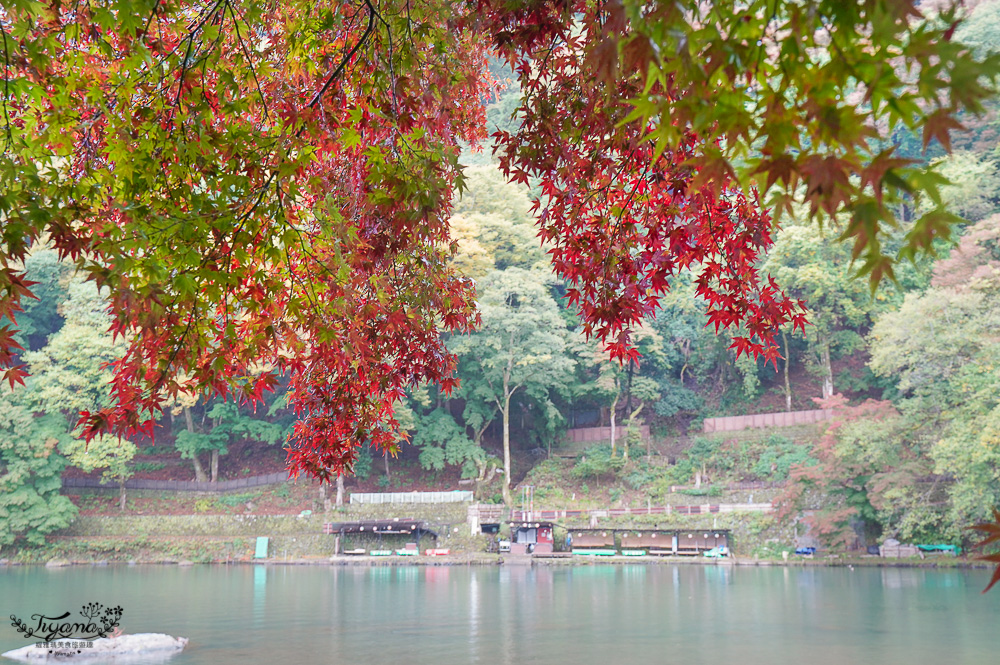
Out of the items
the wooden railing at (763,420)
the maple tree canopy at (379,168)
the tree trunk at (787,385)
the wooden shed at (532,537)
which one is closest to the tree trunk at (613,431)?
the wooden railing at (763,420)

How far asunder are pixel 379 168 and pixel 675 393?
28.7m

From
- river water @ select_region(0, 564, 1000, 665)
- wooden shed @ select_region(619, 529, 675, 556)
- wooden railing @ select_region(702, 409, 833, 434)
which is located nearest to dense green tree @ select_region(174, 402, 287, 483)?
river water @ select_region(0, 564, 1000, 665)

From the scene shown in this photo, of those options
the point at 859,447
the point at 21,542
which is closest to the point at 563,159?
the point at 859,447

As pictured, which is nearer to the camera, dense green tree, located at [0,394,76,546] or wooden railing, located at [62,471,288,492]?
dense green tree, located at [0,394,76,546]

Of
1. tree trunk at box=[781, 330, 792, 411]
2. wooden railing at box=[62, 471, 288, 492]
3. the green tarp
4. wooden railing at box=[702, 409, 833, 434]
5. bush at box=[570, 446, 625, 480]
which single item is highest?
tree trunk at box=[781, 330, 792, 411]

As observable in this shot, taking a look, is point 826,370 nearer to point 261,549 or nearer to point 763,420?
point 763,420

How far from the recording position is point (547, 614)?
1309cm

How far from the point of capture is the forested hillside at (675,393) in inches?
752

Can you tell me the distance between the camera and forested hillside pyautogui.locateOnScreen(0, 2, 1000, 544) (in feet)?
62.7

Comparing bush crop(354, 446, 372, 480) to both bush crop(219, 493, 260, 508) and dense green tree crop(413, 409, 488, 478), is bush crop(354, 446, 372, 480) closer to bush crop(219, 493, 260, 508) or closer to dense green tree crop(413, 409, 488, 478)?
dense green tree crop(413, 409, 488, 478)

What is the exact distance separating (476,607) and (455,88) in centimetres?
1208

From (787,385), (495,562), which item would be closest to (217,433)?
(495,562)

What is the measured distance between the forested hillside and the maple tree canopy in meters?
16.6

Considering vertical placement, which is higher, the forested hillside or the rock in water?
the forested hillside
